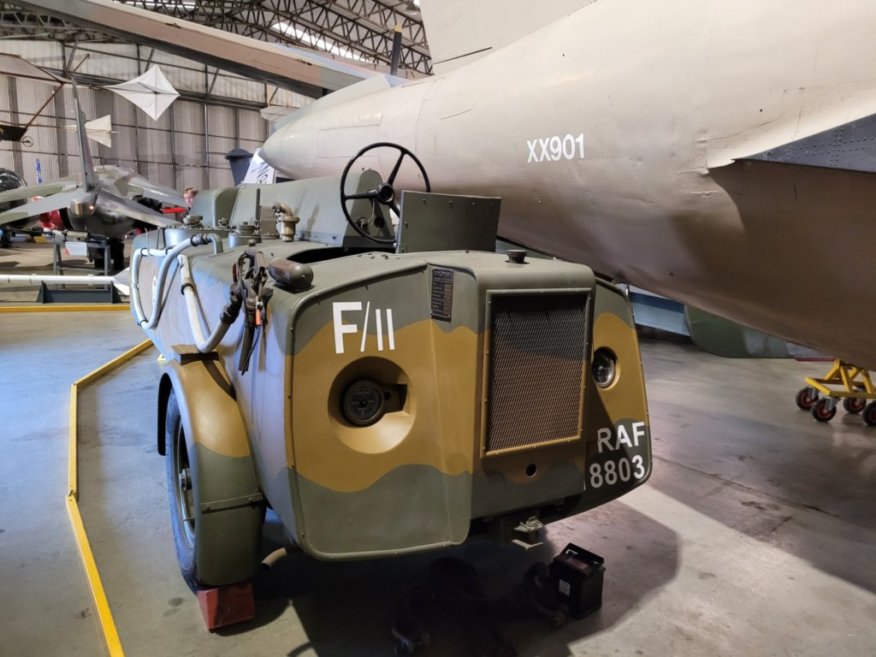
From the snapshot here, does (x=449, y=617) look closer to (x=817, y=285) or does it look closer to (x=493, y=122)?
(x=817, y=285)

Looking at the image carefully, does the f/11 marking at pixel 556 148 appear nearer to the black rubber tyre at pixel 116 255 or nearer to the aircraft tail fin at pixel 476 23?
the aircraft tail fin at pixel 476 23

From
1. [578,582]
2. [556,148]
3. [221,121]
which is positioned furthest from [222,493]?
[221,121]

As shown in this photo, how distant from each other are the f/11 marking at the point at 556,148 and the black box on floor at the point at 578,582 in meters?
2.15

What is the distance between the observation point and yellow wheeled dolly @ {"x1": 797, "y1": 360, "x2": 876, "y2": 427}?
5375 millimetres

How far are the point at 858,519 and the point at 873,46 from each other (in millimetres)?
2803

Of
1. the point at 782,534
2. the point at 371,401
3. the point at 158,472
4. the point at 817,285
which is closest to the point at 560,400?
the point at 371,401

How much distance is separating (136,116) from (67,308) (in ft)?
69.9

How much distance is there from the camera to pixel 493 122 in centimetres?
414

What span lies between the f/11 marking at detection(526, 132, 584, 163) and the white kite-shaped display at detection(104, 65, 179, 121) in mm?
12601

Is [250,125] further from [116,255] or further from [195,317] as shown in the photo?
[195,317]

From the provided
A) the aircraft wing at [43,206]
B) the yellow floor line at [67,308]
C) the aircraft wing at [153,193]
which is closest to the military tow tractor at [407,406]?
the yellow floor line at [67,308]

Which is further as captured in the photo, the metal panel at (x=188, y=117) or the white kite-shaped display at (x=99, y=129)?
the metal panel at (x=188, y=117)

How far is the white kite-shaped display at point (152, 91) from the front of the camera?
14039 millimetres

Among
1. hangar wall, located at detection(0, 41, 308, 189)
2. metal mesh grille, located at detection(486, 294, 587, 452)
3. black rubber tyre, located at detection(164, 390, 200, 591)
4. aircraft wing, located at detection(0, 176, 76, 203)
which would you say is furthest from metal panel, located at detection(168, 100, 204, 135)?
metal mesh grille, located at detection(486, 294, 587, 452)
